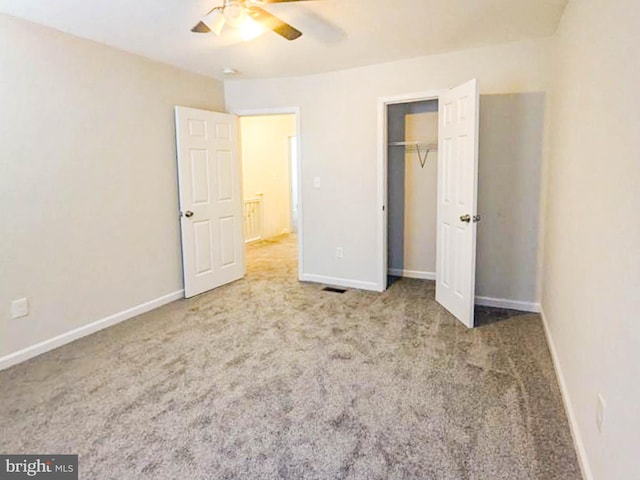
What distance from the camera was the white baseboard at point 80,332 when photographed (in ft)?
9.49

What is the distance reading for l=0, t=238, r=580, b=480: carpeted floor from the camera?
185 centimetres

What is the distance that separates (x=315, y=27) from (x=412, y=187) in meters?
2.38

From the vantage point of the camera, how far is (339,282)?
470 centimetres

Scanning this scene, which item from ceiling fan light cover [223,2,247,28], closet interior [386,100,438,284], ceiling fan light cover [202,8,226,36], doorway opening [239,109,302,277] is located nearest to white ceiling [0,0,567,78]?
ceiling fan light cover [202,8,226,36]

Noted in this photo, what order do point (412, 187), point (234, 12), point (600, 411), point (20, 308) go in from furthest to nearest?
point (412, 187) → point (20, 308) → point (234, 12) → point (600, 411)

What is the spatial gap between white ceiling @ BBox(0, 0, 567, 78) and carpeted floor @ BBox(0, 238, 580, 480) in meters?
2.32

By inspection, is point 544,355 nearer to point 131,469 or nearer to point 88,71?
point 131,469

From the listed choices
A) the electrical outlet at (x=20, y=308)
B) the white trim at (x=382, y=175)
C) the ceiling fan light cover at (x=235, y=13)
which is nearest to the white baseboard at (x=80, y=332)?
the electrical outlet at (x=20, y=308)

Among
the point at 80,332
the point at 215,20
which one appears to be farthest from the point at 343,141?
the point at 80,332

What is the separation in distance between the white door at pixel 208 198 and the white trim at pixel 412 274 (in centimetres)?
190

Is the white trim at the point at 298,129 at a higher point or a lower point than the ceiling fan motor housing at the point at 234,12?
lower

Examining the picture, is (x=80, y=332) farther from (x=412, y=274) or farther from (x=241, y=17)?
(x=412, y=274)

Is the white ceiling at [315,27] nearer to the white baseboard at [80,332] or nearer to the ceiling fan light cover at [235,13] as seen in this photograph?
the ceiling fan light cover at [235,13]

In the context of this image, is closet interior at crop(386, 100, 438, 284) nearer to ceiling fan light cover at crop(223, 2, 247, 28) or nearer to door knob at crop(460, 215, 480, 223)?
door knob at crop(460, 215, 480, 223)
